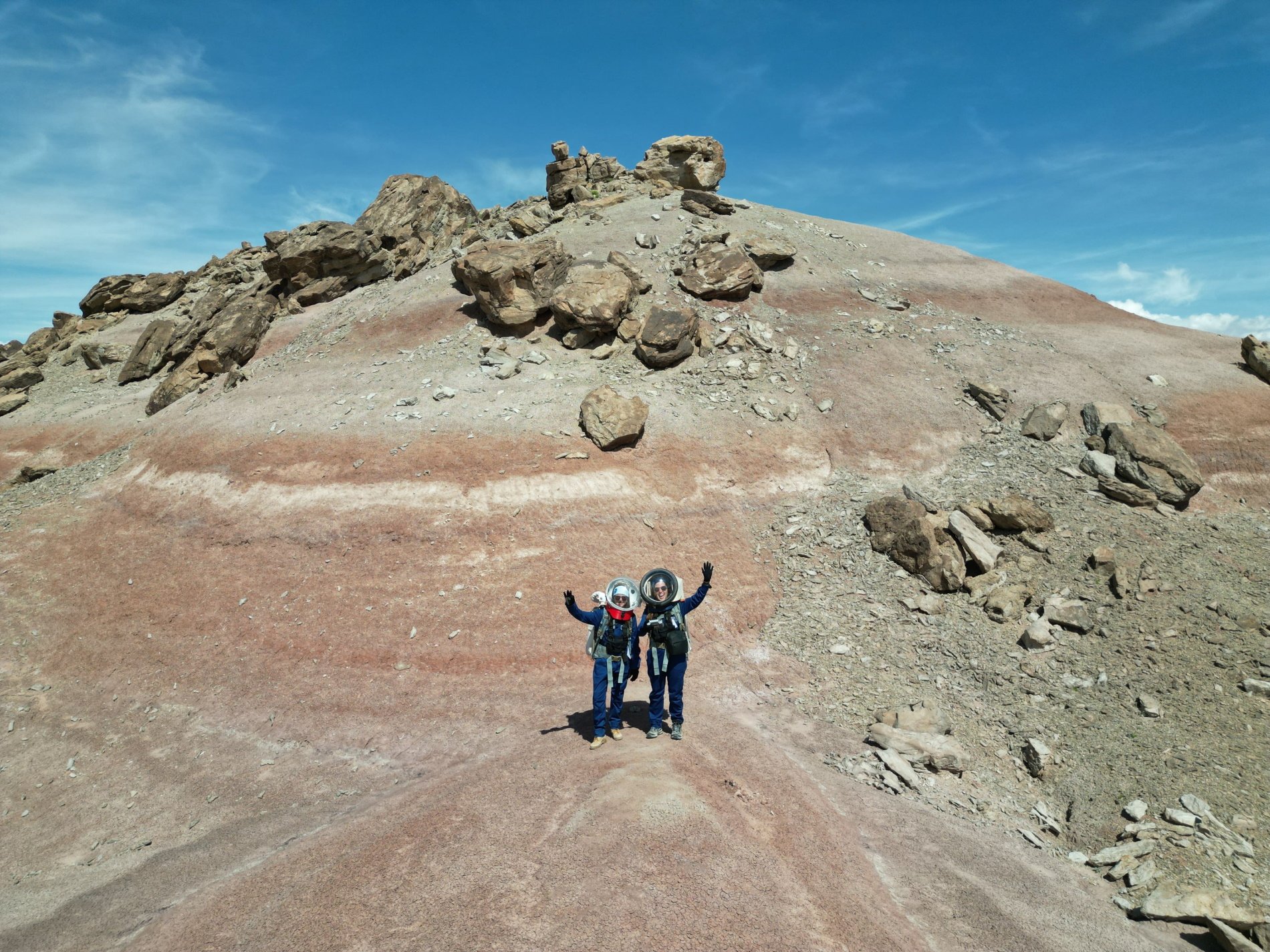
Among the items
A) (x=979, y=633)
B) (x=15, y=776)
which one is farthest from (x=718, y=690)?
(x=15, y=776)

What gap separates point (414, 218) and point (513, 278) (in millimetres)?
15479

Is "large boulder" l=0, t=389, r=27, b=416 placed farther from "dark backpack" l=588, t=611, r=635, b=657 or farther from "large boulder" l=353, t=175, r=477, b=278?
"dark backpack" l=588, t=611, r=635, b=657

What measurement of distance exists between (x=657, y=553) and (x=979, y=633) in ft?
26.4

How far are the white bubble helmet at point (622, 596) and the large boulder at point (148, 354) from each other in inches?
1338

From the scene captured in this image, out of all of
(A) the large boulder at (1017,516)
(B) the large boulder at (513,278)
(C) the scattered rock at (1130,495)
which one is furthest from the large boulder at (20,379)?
(C) the scattered rock at (1130,495)

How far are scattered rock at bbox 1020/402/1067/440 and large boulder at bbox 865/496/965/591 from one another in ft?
25.1

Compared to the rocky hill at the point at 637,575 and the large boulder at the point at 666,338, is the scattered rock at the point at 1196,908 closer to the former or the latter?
the rocky hill at the point at 637,575

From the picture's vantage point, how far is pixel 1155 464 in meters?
20.9

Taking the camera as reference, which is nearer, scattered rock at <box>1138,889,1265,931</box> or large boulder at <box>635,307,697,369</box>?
scattered rock at <box>1138,889,1265,931</box>

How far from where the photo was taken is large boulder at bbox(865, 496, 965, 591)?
16797 millimetres

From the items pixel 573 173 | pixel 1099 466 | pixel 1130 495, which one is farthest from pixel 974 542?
pixel 573 173

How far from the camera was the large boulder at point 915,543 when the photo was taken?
55.1 feet

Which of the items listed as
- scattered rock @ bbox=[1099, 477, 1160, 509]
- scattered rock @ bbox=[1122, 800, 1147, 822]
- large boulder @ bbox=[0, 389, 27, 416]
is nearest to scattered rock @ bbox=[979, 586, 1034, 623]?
scattered rock @ bbox=[1122, 800, 1147, 822]

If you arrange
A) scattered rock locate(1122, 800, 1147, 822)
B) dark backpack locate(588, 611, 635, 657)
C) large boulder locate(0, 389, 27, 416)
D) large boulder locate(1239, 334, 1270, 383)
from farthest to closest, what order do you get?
large boulder locate(0, 389, 27, 416)
large boulder locate(1239, 334, 1270, 383)
scattered rock locate(1122, 800, 1147, 822)
dark backpack locate(588, 611, 635, 657)
